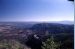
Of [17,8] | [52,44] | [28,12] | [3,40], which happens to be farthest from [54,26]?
[3,40]

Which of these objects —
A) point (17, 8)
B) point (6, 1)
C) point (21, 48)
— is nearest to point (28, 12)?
point (17, 8)

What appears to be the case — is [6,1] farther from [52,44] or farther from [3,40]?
[52,44]

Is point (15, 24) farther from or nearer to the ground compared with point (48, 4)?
nearer to the ground

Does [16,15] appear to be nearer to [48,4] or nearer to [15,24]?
[15,24]

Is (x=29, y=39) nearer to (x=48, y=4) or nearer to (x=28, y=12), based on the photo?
(x=28, y=12)

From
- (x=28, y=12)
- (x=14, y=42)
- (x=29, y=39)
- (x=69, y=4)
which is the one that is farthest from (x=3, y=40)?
(x=69, y=4)

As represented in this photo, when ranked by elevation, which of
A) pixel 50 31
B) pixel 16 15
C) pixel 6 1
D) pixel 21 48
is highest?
pixel 6 1

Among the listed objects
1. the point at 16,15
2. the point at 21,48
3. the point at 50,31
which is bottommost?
the point at 21,48

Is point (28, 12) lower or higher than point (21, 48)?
higher
